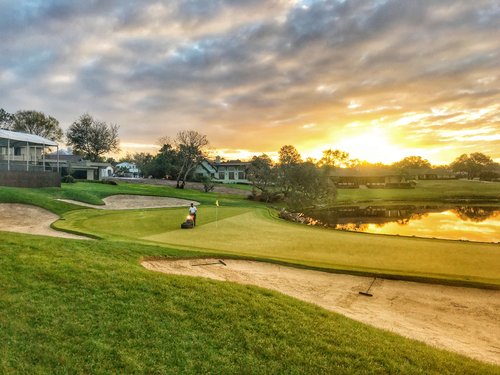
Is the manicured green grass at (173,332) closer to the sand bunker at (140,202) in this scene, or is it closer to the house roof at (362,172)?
the sand bunker at (140,202)

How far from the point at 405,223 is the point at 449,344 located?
27324mm

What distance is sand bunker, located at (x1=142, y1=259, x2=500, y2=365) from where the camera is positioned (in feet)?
24.6

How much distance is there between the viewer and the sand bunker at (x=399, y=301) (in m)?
7.49

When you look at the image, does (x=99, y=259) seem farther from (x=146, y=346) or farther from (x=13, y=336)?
(x=146, y=346)

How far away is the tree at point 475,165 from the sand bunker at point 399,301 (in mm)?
132785

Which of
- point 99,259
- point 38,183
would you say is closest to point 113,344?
point 99,259

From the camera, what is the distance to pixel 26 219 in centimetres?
2194

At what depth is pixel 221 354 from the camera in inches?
227

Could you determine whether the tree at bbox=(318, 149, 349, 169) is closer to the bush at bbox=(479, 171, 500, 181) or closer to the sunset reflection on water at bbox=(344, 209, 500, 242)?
Answer: the bush at bbox=(479, 171, 500, 181)

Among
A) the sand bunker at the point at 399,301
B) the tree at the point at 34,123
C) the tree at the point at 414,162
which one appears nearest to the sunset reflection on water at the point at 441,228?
the sand bunker at the point at 399,301

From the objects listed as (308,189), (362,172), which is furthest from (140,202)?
(362,172)

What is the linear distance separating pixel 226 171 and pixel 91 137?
36.2 meters

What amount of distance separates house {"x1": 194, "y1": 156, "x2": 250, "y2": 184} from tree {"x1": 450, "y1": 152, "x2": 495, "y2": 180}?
9009cm

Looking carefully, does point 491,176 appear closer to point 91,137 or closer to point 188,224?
point 188,224
